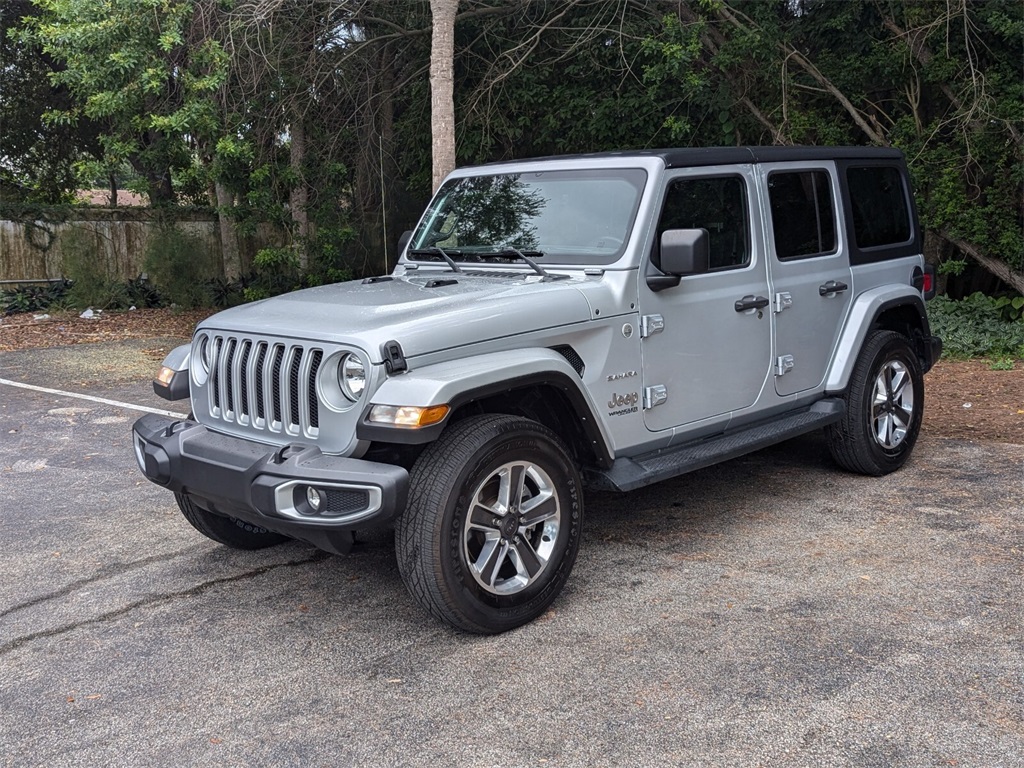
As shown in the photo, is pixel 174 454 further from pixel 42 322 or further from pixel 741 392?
pixel 42 322

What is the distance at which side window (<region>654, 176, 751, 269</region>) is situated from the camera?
5070 millimetres

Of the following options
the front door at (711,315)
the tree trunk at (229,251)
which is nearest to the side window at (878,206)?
the front door at (711,315)

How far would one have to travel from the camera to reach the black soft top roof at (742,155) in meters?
5.11

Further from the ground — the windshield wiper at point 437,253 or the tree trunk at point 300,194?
the tree trunk at point 300,194

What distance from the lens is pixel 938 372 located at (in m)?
10.4

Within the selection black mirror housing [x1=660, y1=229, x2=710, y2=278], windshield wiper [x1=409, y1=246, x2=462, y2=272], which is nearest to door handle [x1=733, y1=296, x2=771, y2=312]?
black mirror housing [x1=660, y1=229, x2=710, y2=278]

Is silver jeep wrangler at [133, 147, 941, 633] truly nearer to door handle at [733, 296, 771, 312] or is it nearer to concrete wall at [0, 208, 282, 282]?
door handle at [733, 296, 771, 312]

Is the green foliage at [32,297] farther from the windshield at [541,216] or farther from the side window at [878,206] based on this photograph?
the side window at [878,206]

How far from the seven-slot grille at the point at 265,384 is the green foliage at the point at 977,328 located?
29.3ft

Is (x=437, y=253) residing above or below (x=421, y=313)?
above

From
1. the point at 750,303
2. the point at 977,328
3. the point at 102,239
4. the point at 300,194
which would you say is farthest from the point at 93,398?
the point at 977,328

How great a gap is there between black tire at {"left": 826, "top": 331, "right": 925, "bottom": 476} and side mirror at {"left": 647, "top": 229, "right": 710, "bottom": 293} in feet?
6.17

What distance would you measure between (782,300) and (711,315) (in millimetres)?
635

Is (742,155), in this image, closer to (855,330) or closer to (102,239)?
(855,330)
